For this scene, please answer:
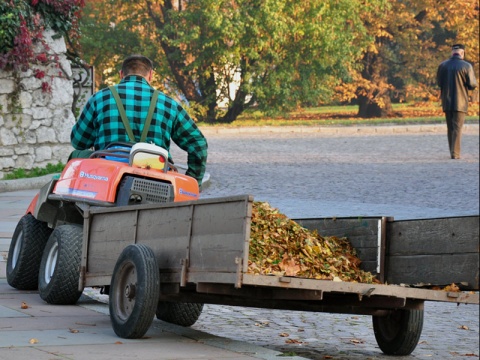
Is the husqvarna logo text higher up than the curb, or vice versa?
the curb

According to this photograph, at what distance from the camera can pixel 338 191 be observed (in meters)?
17.6

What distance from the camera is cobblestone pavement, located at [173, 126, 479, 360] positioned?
327 inches

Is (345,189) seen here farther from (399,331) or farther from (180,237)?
(180,237)

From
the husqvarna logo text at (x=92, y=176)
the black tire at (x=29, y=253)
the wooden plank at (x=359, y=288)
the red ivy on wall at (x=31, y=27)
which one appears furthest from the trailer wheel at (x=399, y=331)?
the red ivy on wall at (x=31, y=27)

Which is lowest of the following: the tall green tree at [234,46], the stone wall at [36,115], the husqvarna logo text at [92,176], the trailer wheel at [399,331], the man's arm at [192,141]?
the trailer wheel at [399,331]

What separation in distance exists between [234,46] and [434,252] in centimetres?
3093

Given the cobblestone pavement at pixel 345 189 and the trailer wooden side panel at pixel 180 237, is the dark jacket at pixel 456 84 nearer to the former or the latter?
the cobblestone pavement at pixel 345 189

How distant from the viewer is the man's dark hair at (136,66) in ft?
28.0

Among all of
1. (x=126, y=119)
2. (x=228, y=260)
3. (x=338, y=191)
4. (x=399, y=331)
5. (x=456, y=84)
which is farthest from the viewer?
(x=456, y=84)

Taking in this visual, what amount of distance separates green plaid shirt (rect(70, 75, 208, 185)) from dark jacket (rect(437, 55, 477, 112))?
1439 cm

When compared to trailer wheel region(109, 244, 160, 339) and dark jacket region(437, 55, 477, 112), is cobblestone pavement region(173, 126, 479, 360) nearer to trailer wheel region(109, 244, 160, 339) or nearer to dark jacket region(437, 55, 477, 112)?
trailer wheel region(109, 244, 160, 339)

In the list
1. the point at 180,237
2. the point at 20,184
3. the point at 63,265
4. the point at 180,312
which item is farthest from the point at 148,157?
the point at 20,184

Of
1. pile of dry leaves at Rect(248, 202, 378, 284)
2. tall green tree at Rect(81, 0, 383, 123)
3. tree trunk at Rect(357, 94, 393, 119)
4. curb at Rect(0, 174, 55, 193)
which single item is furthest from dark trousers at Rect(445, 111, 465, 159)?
tree trunk at Rect(357, 94, 393, 119)

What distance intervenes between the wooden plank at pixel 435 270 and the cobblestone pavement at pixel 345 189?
2.08 ft
